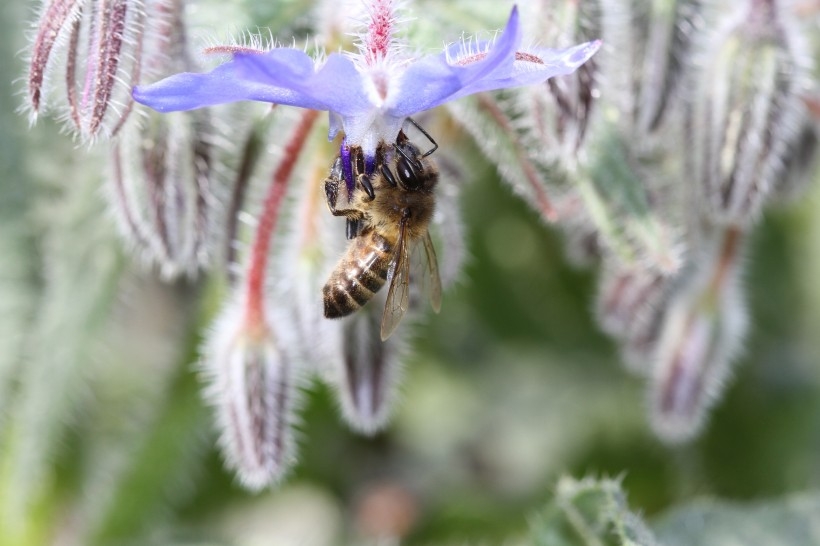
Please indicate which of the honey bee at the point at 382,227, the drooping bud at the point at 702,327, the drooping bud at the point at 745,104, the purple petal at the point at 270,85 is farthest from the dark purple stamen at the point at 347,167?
the drooping bud at the point at 702,327

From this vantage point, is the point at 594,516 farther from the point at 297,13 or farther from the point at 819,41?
the point at 819,41

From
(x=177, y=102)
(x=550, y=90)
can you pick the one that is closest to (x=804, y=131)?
(x=550, y=90)

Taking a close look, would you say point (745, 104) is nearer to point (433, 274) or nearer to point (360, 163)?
point (433, 274)

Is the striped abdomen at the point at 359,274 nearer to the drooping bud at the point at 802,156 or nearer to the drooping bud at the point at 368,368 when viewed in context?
the drooping bud at the point at 368,368

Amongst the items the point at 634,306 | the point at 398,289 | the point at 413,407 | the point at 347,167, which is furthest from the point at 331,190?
the point at 413,407

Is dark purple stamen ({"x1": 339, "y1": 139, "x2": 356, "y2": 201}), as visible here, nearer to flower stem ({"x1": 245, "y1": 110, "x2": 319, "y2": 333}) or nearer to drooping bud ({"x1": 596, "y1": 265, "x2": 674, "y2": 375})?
flower stem ({"x1": 245, "y1": 110, "x2": 319, "y2": 333})

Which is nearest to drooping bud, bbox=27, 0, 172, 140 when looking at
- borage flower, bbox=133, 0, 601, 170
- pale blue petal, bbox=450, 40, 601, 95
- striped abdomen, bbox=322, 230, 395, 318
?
borage flower, bbox=133, 0, 601, 170
